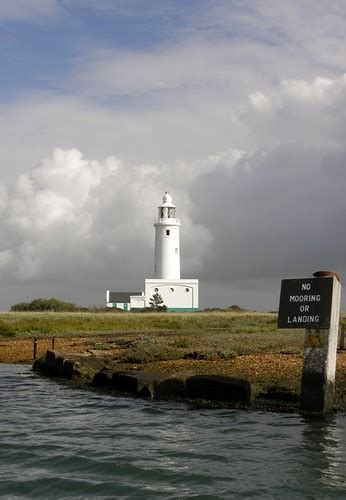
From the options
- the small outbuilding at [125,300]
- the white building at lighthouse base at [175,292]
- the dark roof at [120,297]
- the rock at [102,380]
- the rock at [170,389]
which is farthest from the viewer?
the dark roof at [120,297]

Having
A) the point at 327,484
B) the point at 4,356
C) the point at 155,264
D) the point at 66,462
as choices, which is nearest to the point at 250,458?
the point at 327,484

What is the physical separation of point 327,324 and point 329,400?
156 centimetres

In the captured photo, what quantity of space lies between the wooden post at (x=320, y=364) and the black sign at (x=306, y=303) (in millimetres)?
132

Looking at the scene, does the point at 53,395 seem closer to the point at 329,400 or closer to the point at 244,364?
the point at 244,364

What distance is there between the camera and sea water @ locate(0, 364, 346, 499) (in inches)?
384

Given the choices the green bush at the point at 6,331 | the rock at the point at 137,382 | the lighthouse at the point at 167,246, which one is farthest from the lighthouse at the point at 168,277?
the rock at the point at 137,382

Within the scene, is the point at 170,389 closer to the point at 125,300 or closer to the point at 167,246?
the point at 167,246

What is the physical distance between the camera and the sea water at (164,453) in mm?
9766

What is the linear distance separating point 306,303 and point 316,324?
0.45 metres

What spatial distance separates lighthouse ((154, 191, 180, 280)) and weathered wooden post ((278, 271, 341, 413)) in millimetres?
70908

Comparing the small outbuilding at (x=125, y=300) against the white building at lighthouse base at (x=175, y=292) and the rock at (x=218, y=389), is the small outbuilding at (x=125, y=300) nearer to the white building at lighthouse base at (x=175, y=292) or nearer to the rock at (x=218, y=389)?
the white building at lighthouse base at (x=175, y=292)

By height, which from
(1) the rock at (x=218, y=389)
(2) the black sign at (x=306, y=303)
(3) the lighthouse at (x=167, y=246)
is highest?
(3) the lighthouse at (x=167, y=246)

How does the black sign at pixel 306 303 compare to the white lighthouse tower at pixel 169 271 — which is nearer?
the black sign at pixel 306 303

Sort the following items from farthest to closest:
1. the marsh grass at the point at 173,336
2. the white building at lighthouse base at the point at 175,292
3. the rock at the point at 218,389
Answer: the white building at lighthouse base at the point at 175,292 < the marsh grass at the point at 173,336 < the rock at the point at 218,389
